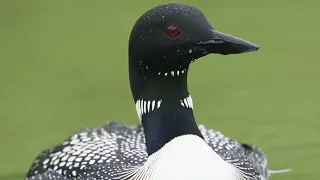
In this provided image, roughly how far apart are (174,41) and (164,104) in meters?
0.32

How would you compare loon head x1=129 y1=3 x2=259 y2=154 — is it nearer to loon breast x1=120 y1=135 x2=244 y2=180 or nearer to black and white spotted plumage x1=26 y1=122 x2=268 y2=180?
loon breast x1=120 y1=135 x2=244 y2=180

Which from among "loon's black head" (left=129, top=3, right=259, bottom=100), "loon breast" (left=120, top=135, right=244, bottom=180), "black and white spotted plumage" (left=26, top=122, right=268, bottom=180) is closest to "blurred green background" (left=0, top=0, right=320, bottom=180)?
"black and white spotted plumage" (left=26, top=122, right=268, bottom=180)

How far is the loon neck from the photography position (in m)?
4.38

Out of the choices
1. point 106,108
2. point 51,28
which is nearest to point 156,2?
point 51,28

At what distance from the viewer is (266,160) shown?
587 cm

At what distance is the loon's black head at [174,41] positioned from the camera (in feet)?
13.9

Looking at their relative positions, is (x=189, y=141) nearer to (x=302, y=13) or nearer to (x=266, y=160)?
(x=266, y=160)

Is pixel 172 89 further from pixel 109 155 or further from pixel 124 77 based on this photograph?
pixel 124 77

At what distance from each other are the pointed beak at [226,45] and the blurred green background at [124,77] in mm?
1811

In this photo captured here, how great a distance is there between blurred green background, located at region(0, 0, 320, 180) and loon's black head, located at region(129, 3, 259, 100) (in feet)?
5.81

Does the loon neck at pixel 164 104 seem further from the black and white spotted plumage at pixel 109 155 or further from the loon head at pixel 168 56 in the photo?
the black and white spotted plumage at pixel 109 155

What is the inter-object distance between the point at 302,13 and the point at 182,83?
4448mm

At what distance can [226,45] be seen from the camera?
4.21 m

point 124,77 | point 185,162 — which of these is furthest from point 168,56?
point 124,77
